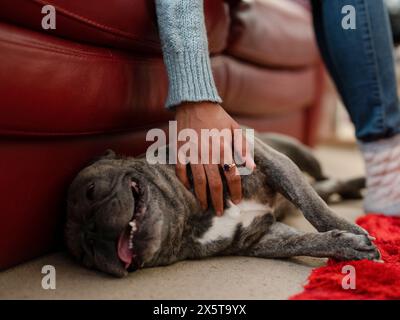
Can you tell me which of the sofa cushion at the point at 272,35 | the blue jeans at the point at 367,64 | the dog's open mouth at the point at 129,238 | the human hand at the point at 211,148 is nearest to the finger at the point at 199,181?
the human hand at the point at 211,148

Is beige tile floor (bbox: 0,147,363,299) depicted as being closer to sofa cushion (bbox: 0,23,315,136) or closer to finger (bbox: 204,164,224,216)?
finger (bbox: 204,164,224,216)

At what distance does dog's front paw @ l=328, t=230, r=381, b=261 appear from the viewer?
103cm

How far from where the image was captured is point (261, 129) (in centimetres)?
212

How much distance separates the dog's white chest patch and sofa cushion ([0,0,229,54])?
1.47 ft

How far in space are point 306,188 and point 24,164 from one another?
2.04 ft

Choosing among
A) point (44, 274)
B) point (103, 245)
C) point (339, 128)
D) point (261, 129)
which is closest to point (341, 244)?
point (103, 245)

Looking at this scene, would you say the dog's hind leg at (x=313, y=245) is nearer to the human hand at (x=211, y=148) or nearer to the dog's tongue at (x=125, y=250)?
the human hand at (x=211, y=148)

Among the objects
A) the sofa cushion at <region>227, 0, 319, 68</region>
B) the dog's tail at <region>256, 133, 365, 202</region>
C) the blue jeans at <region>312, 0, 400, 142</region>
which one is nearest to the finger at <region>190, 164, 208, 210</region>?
the blue jeans at <region>312, 0, 400, 142</region>

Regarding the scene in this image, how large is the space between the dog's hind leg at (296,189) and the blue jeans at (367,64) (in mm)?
343

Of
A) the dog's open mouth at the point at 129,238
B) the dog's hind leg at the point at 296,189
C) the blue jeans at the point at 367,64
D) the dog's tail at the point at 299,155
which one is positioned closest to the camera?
the dog's open mouth at the point at 129,238

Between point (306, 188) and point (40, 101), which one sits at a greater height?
point (40, 101)

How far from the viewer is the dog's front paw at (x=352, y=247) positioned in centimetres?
103

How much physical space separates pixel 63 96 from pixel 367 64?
0.81 meters

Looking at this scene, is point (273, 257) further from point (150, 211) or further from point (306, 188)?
point (150, 211)
